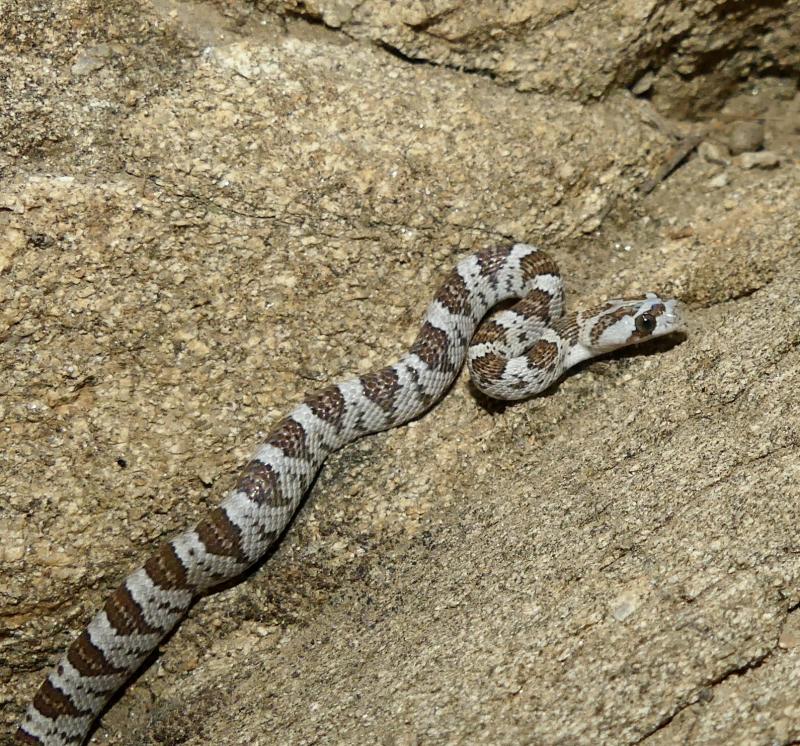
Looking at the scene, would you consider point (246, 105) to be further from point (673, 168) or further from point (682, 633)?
point (682, 633)

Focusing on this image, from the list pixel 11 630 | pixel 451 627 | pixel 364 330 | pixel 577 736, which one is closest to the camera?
pixel 577 736

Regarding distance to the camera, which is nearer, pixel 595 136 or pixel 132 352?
pixel 132 352

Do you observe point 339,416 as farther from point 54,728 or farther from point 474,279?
point 54,728

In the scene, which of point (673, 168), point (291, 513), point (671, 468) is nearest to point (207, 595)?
point (291, 513)

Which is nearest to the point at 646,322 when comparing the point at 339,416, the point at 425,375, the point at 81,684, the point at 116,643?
the point at 425,375

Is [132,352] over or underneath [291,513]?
over

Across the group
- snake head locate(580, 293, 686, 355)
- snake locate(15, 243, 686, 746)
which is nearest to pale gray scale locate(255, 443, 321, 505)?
snake locate(15, 243, 686, 746)

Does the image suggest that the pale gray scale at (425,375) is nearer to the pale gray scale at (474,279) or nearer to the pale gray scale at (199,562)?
the pale gray scale at (474,279)

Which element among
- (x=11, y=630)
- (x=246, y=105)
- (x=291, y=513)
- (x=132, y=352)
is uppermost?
(x=246, y=105)

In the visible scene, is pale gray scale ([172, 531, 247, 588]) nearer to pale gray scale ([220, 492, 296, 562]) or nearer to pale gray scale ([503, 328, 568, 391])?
pale gray scale ([220, 492, 296, 562])
